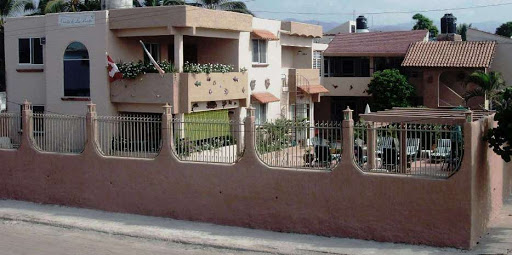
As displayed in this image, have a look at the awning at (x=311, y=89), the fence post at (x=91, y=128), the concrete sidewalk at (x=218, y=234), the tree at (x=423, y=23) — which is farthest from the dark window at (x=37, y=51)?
the tree at (x=423, y=23)

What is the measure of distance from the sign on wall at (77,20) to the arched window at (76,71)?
0.75 metres

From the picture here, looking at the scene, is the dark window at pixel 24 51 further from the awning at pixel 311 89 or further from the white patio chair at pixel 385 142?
the white patio chair at pixel 385 142

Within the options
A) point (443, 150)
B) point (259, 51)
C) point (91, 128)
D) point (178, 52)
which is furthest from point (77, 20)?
point (443, 150)

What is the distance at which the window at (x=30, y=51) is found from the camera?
28.5m

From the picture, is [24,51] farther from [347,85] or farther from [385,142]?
[385,142]

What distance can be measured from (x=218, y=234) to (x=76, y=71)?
1323cm

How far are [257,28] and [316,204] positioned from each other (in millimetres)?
15874

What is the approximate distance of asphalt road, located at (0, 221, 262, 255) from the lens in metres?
15.1

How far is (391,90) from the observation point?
36.8m

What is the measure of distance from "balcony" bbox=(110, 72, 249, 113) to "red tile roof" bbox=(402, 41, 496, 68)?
Result: 1338cm

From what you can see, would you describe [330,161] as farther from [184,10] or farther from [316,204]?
[184,10]

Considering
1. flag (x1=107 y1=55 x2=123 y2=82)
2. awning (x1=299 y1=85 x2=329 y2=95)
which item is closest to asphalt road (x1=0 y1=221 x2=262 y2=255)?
flag (x1=107 y1=55 x2=123 y2=82)

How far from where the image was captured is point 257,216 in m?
16.3

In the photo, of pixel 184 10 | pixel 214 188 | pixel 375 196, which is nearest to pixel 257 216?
pixel 214 188
